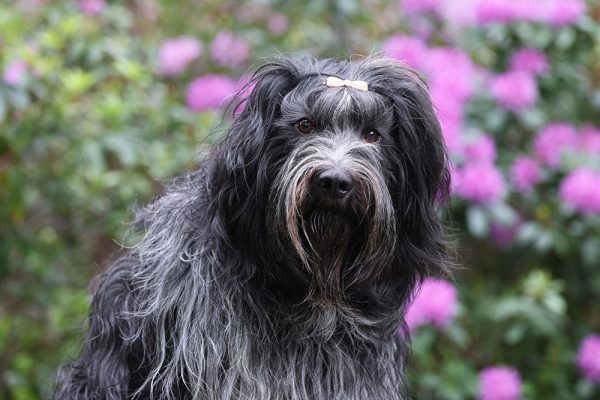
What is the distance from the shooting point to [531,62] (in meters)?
5.00

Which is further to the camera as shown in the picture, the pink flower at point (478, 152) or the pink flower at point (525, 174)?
the pink flower at point (525, 174)

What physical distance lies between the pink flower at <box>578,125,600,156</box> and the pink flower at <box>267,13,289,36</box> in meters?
1.59

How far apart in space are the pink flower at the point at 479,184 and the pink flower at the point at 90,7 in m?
1.81

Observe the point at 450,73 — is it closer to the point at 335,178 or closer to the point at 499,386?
the point at 499,386

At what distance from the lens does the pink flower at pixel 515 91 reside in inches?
192

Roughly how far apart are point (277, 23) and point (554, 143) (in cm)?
158

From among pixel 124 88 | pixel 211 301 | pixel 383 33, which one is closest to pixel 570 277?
pixel 383 33

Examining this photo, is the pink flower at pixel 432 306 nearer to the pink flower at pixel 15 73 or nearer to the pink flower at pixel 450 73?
the pink flower at pixel 450 73

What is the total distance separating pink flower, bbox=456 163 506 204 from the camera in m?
4.61

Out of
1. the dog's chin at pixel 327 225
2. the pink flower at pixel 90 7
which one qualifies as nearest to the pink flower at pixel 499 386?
the dog's chin at pixel 327 225

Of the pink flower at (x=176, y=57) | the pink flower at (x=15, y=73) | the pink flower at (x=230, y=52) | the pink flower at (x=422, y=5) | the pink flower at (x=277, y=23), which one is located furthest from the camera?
the pink flower at (x=277, y=23)

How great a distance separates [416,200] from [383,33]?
9.07 feet

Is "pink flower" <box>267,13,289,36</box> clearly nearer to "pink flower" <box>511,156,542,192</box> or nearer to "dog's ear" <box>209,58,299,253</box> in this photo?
"pink flower" <box>511,156,542,192</box>

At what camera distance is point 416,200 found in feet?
10.0
